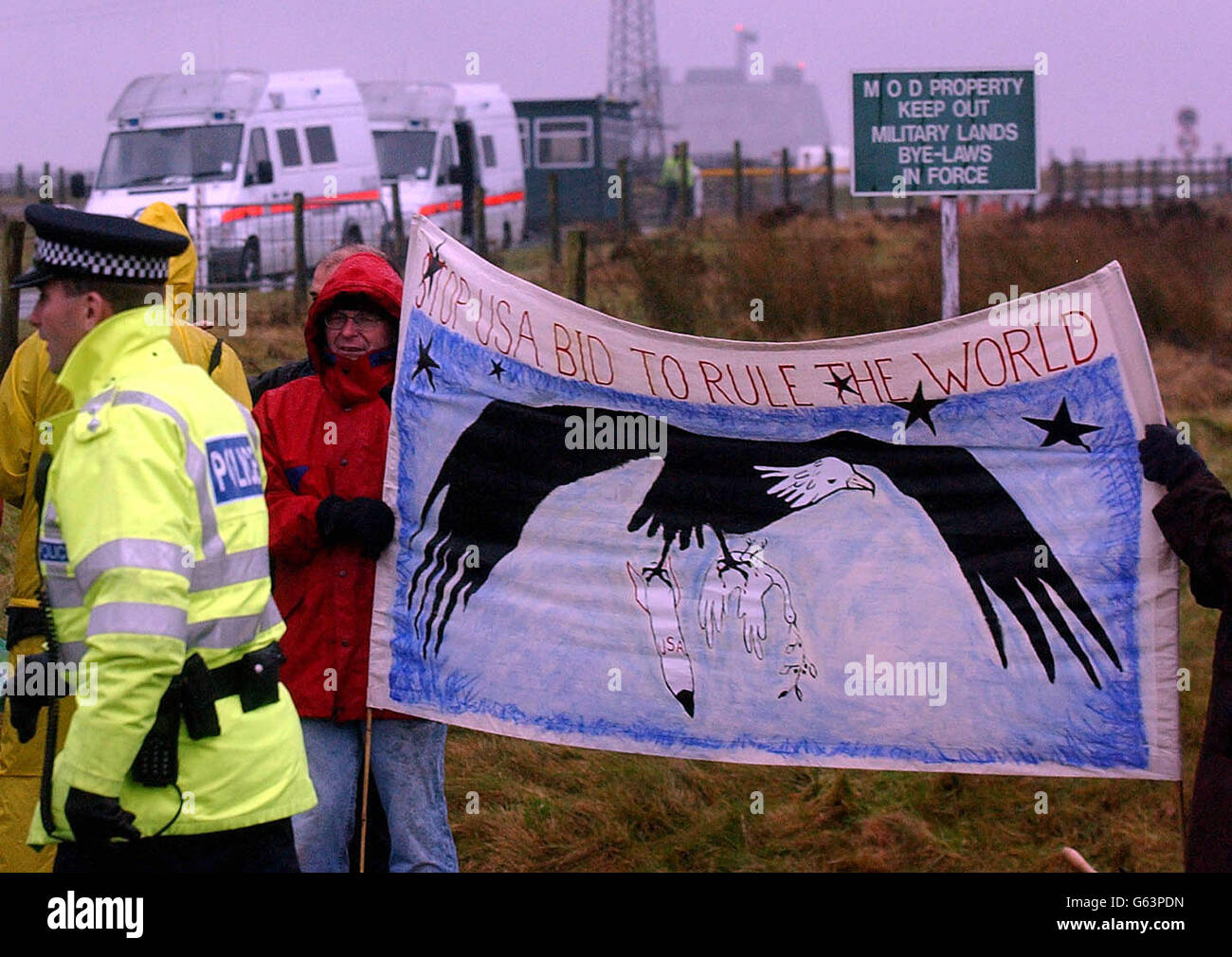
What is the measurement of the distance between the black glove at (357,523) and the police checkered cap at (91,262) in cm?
111

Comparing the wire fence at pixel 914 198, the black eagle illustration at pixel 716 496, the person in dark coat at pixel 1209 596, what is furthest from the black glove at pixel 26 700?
the wire fence at pixel 914 198

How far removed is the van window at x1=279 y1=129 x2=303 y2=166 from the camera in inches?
754

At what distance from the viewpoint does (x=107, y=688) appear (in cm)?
279

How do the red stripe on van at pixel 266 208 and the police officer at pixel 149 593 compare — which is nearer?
the police officer at pixel 149 593

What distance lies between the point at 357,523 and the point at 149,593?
1361 mm

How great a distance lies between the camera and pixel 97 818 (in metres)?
2.85

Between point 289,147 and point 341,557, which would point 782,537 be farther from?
point 289,147

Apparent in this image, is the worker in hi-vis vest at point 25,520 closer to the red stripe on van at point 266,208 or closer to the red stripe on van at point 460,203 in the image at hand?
the red stripe on van at point 266,208

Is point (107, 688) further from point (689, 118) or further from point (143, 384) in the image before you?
point (689, 118)

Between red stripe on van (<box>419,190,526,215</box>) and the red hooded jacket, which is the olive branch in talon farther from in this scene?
red stripe on van (<box>419,190,526,215</box>)

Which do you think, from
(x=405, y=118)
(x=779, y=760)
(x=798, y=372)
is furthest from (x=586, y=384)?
(x=405, y=118)

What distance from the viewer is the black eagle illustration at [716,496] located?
4.39 m

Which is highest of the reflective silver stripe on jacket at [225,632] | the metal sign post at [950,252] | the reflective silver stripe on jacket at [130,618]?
the metal sign post at [950,252]

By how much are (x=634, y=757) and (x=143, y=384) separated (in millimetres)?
3323
